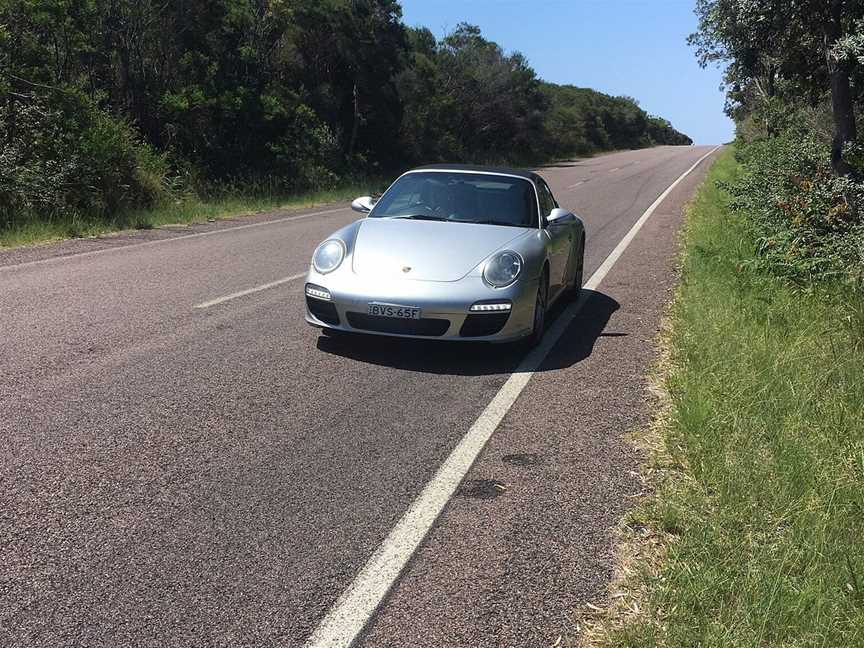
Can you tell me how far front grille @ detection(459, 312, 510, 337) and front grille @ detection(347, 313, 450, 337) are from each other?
147 mm

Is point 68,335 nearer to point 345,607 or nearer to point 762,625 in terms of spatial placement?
point 345,607

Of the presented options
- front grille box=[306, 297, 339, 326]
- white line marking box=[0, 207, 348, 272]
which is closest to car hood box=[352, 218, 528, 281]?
front grille box=[306, 297, 339, 326]

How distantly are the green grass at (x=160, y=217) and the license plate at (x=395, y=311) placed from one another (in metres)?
7.60

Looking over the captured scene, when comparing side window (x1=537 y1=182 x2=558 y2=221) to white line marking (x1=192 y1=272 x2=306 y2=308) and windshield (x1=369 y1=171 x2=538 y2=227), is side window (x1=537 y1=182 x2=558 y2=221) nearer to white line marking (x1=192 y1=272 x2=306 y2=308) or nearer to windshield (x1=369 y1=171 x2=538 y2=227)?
windshield (x1=369 y1=171 x2=538 y2=227)

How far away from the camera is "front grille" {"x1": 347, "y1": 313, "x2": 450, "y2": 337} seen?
19.2ft

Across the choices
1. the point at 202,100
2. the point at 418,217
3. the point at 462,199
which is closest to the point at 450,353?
the point at 418,217

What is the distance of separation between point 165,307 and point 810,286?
20.4 ft

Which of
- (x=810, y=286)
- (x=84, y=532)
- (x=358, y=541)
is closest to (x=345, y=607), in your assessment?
(x=358, y=541)

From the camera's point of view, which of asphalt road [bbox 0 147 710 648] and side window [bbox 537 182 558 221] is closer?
asphalt road [bbox 0 147 710 648]

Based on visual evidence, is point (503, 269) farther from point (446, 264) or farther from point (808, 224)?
point (808, 224)

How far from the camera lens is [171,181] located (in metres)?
17.9

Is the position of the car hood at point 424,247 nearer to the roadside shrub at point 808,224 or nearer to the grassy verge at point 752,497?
the grassy verge at point 752,497

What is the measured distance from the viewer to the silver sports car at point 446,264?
231 inches

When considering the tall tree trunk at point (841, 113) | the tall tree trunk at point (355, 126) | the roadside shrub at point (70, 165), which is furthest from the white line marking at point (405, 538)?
the tall tree trunk at point (355, 126)
